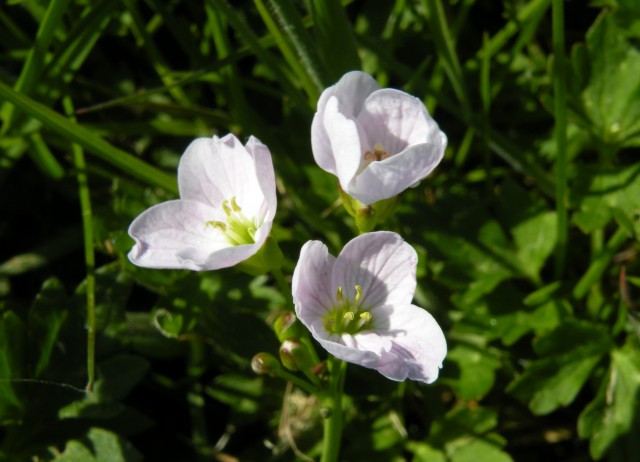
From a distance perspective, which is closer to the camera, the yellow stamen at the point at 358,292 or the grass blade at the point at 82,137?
the yellow stamen at the point at 358,292

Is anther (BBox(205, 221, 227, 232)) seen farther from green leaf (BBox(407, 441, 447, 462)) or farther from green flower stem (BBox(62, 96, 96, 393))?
green leaf (BBox(407, 441, 447, 462))

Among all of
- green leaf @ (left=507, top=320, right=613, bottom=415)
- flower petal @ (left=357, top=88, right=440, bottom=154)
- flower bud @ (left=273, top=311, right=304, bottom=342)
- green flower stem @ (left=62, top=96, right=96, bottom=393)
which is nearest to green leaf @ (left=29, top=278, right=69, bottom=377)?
green flower stem @ (left=62, top=96, right=96, bottom=393)

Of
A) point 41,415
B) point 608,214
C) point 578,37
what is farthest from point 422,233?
point 41,415

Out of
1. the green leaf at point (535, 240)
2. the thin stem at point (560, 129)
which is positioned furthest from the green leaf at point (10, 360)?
the thin stem at point (560, 129)

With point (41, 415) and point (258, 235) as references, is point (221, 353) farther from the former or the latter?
point (258, 235)

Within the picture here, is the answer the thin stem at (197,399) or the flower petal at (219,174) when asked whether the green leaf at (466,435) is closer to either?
the thin stem at (197,399)

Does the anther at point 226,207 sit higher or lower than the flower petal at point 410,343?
higher

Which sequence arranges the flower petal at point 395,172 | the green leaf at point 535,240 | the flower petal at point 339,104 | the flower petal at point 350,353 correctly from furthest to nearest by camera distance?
the green leaf at point 535,240 < the flower petal at point 339,104 < the flower petal at point 395,172 < the flower petal at point 350,353
